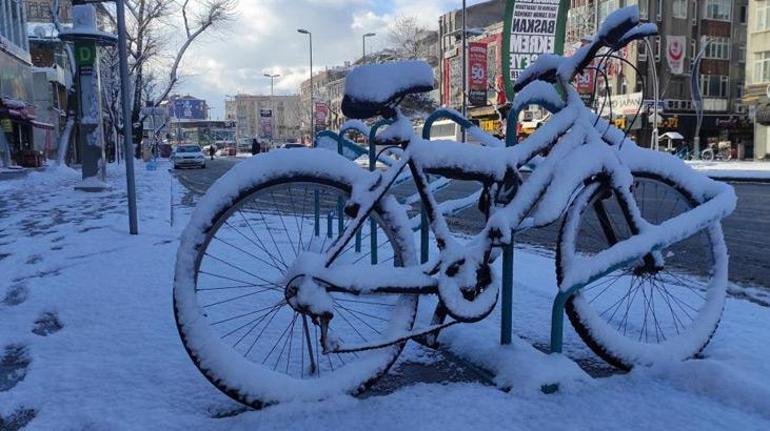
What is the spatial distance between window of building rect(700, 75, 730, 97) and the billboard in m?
70.4

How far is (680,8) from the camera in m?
42.1

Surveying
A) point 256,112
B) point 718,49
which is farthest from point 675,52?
point 256,112

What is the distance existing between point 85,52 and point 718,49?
43.6 meters

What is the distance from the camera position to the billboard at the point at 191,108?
303ft

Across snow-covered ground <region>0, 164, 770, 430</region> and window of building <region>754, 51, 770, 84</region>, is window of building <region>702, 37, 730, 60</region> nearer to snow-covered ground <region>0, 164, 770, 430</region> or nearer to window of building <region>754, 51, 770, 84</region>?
window of building <region>754, 51, 770, 84</region>

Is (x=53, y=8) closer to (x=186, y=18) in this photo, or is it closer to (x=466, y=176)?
(x=186, y=18)

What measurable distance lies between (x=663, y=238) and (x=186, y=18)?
29.8m

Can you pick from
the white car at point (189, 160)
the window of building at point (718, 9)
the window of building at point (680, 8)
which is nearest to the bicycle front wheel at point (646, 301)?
the white car at point (189, 160)

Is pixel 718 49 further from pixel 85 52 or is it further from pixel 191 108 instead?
pixel 191 108

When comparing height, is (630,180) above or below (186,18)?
below

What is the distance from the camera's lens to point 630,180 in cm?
277

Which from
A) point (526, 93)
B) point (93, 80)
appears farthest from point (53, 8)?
point (526, 93)

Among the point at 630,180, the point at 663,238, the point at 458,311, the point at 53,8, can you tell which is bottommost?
the point at 458,311

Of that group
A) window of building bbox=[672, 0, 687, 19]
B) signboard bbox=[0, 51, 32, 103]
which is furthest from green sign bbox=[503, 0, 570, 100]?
window of building bbox=[672, 0, 687, 19]
